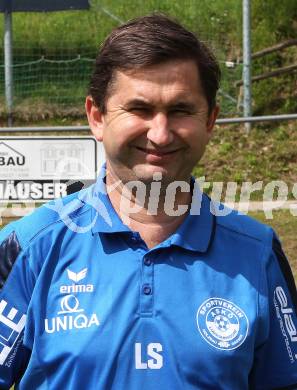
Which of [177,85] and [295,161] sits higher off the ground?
[177,85]

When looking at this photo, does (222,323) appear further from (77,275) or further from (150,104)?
(150,104)

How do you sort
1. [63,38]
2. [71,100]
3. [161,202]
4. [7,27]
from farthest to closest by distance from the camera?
[63,38] → [71,100] → [7,27] → [161,202]

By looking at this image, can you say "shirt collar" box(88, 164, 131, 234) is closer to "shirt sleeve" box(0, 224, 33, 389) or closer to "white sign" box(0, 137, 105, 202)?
"shirt sleeve" box(0, 224, 33, 389)

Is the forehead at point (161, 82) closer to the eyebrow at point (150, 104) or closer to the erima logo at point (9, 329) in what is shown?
the eyebrow at point (150, 104)

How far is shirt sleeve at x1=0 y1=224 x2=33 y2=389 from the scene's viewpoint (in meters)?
2.20

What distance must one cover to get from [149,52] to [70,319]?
686mm

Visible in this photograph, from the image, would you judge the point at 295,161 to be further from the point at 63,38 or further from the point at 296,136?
the point at 63,38

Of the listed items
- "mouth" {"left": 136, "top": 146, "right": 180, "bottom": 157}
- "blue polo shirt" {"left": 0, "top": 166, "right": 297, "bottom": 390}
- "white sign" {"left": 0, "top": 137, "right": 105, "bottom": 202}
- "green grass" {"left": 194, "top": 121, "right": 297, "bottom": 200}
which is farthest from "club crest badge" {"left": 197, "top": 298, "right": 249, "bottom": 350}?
"green grass" {"left": 194, "top": 121, "right": 297, "bottom": 200}

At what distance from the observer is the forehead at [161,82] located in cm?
215

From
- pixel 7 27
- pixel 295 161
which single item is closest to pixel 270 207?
pixel 295 161

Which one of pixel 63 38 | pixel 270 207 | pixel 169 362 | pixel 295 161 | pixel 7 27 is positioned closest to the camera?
pixel 169 362

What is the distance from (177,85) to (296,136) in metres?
10.4

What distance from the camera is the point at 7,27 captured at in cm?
1259

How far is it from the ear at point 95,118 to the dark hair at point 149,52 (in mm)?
21
